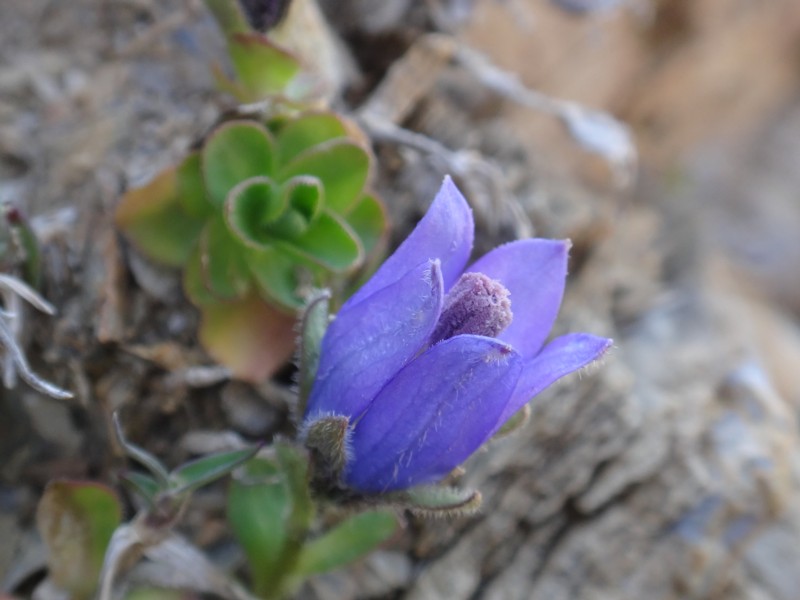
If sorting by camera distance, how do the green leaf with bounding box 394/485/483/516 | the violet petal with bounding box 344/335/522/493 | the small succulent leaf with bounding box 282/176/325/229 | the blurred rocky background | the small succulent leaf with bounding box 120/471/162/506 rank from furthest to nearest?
the blurred rocky background, the small succulent leaf with bounding box 282/176/325/229, the small succulent leaf with bounding box 120/471/162/506, the green leaf with bounding box 394/485/483/516, the violet petal with bounding box 344/335/522/493

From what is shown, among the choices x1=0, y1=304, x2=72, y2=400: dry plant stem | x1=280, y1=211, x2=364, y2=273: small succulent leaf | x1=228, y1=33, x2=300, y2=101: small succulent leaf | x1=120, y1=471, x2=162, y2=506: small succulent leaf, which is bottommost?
x1=120, y1=471, x2=162, y2=506: small succulent leaf

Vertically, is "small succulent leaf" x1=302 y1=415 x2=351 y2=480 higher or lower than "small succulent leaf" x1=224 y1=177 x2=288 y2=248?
lower

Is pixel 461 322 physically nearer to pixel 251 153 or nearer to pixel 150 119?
pixel 251 153

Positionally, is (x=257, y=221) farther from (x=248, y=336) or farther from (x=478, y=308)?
(x=478, y=308)

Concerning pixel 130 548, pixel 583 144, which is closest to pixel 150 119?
pixel 130 548

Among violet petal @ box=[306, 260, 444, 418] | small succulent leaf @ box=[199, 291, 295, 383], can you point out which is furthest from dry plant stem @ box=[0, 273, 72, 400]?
violet petal @ box=[306, 260, 444, 418]

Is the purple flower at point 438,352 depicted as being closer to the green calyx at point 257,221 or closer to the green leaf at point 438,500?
the green leaf at point 438,500

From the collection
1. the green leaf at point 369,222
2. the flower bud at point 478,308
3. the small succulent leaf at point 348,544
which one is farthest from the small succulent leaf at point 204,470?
the green leaf at point 369,222

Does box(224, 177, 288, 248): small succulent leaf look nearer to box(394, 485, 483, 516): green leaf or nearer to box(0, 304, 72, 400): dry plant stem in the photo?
box(0, 304, 72, 400): dry plant stem
